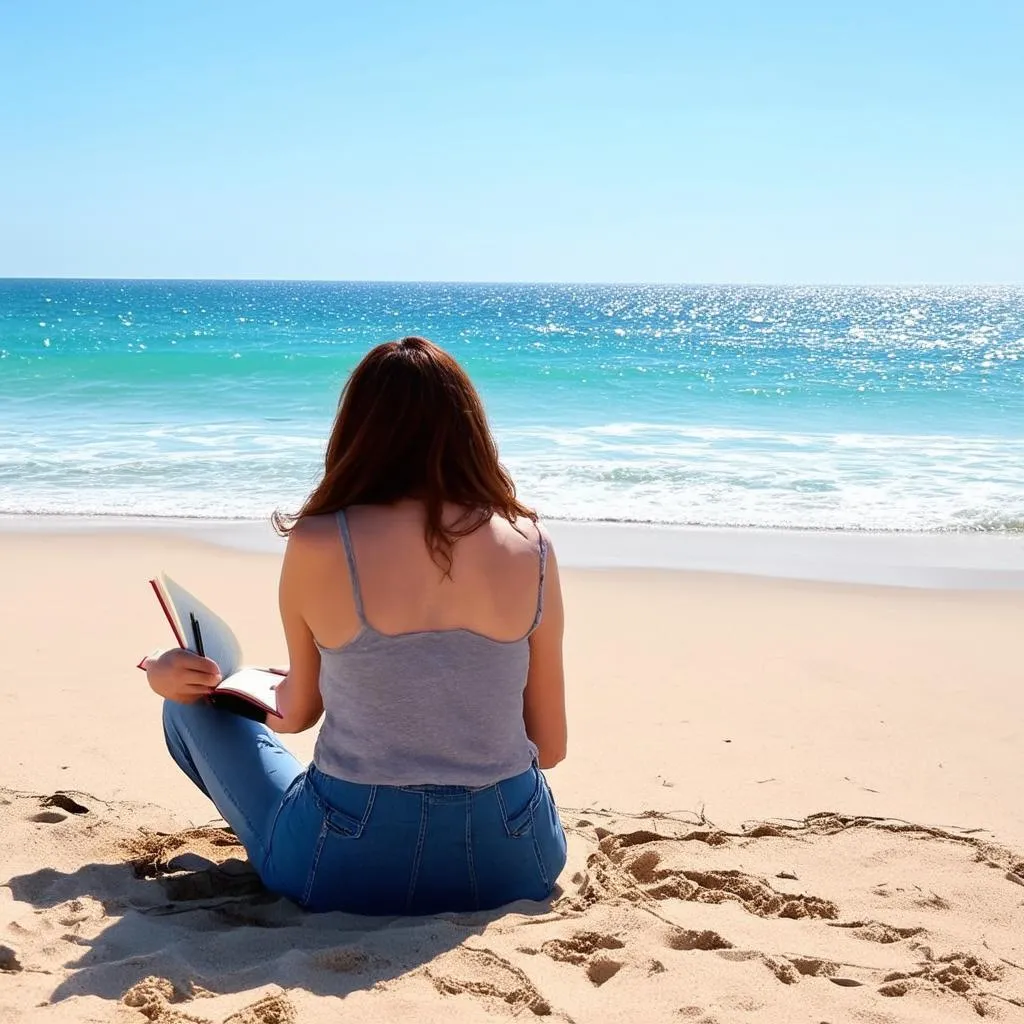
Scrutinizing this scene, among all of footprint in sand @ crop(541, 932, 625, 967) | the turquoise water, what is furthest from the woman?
the turquoise water

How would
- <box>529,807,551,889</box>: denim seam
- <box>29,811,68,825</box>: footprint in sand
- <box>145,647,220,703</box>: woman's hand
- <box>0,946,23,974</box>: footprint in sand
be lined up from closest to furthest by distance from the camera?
<box>0,946,23,974</box>: footprint in sand, <box>529,807,551,889</box>: denim seam, <box>145,647,220,703</box>: woman's hand, <box>29,811,68,825</box>: footprint in sand

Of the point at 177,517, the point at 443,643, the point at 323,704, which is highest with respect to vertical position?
the point at 443,643

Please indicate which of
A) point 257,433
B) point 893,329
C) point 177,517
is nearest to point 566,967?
point 177,517

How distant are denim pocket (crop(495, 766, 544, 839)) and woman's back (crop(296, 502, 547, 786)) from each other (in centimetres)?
3

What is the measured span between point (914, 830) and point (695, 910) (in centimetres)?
101

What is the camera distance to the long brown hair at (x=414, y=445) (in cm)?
222

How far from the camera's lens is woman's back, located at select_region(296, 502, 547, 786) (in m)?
2.22

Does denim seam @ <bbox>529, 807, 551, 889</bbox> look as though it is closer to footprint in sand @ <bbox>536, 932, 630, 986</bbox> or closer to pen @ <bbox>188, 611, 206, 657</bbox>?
footprint in sand @ <bbox>536, 932, 630, 986</bbox>

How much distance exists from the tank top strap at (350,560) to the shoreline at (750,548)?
16.6 ft

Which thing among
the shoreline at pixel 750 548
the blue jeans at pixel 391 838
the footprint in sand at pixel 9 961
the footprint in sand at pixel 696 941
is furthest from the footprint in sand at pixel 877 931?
the shoreline at pixel 750 548

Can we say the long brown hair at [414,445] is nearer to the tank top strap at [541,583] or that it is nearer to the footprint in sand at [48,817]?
the tank top strap at [541,583]

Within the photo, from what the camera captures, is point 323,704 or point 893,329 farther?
point 893,329

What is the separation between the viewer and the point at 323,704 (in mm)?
2479

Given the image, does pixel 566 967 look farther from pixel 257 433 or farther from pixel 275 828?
pixel 257 433
